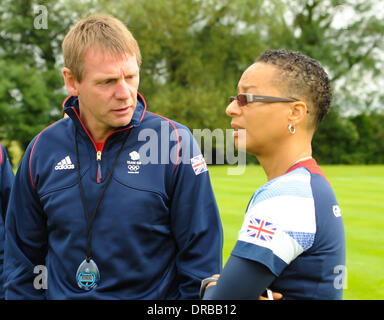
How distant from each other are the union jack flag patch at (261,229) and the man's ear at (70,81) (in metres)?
1.40

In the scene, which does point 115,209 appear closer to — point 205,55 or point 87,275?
point 87,275

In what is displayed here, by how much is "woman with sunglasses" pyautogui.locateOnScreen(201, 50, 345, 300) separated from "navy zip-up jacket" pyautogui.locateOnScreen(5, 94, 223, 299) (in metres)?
0.49

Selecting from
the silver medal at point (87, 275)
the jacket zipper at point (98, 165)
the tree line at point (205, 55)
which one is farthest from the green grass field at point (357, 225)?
the tree line at point (205, 55)

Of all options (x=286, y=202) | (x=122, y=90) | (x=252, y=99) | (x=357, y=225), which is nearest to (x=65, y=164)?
(x=122, y=90)

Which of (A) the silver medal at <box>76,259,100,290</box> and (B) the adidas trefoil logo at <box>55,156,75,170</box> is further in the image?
(B) the adidas trefoil logo at <box>55,156,75,170</box>

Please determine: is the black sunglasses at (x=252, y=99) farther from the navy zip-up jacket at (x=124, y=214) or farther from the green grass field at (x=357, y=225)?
the green grass field at (x=357, y=225)

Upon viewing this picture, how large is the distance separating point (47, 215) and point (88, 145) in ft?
1.45

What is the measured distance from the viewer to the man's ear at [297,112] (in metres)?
2.06

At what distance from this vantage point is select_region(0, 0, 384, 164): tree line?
31.8 m

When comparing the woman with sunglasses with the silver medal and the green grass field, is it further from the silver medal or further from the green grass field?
the green grass field

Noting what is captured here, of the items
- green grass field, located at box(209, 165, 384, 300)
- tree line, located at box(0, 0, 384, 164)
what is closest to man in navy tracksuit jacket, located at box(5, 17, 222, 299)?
green grass field, located at box(209, 165, 384, 300)

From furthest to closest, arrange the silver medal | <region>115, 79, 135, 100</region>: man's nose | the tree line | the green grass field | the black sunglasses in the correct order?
the tree line → the green grass field → <region>115, 79, 135, 100</region>: man's nose → the silver medal → the black sunglasses
